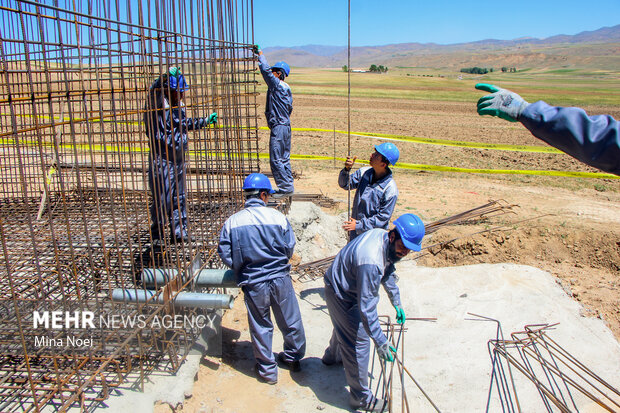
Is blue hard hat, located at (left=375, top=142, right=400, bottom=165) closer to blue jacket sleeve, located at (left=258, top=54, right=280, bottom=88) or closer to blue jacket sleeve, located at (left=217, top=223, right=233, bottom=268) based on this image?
blue jacket sleeve, located at (left=217, top=223, right=233, bottom=268)

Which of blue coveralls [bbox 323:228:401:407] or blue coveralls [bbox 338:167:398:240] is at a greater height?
blue coveralls [bbox 338:167:398:240]

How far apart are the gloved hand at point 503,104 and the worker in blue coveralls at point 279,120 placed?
4466 millimetres

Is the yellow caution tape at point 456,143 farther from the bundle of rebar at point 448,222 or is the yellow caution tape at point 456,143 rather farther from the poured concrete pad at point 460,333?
the poured concrete pad at point 460,333

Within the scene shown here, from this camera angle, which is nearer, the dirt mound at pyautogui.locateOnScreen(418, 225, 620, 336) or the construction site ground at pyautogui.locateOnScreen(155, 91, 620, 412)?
the construction site ground at pyautogui.locateOnScreen(155, 91, 620, 412)

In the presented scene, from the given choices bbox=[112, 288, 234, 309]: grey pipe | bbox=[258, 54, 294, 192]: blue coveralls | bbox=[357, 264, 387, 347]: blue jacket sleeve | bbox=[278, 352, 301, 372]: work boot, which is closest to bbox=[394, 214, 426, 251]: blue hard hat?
bbox=[357, 264, 387, 347]: blue jacket sleeve

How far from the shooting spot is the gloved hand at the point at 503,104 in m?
2.14

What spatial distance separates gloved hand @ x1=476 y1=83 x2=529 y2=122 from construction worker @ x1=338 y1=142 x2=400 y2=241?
95.6 inches

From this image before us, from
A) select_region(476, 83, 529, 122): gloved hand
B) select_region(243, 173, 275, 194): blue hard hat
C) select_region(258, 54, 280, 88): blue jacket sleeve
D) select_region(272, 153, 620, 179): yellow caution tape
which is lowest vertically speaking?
select_region(272, 153, 620, 179): yellow caution tape

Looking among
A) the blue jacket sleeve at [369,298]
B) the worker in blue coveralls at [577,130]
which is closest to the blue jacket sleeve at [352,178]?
the blue jacket sleeve at [369,298]

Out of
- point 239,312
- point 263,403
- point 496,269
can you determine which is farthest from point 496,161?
point 263,403

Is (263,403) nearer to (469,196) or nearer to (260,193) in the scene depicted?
(260,193)

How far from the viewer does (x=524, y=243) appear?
22.4 ft

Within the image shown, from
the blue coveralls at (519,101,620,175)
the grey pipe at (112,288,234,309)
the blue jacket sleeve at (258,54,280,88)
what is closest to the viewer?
the blue coveralls at (519,101,620,175)

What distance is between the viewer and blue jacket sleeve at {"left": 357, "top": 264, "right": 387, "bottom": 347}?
343 centimetres
